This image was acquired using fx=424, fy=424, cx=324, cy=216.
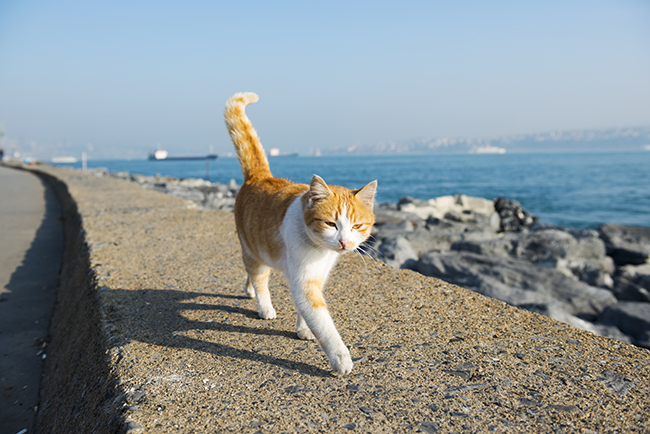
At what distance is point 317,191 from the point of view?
2.46 metres

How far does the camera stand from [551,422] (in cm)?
180

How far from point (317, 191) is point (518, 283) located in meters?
4.01

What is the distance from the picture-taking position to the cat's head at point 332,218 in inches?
94.6

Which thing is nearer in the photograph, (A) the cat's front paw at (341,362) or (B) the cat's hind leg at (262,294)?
(A) the cat's front paw at (341,362)

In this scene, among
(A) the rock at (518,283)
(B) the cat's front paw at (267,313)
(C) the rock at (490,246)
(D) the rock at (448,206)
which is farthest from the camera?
(D) the rock at (448,206)

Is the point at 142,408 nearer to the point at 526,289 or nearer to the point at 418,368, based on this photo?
the point at 418,368

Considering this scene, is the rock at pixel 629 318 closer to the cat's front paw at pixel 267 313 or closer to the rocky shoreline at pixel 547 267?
the rocky shoreline at pixel 547 267

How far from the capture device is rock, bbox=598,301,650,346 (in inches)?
180

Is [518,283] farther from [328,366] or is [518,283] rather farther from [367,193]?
[328,366]

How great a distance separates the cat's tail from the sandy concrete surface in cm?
106

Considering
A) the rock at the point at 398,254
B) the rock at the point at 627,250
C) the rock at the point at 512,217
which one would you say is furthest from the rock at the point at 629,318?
the rock at the point at 512,217

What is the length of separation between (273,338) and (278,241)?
629 millimetres

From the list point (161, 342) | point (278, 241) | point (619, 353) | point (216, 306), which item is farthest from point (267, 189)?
point (619, 353)

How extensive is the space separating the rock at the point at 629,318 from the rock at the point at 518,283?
0.45ft
